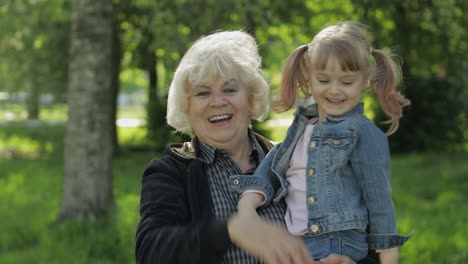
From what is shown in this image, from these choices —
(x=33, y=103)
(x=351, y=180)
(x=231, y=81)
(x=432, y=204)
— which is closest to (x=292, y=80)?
(x=231, y=81)

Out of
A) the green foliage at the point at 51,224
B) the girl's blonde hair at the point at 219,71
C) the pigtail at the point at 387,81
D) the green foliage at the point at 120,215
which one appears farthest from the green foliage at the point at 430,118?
the pigtail at the point at 387,81

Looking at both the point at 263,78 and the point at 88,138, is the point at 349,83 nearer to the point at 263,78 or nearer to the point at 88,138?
the point at 263,78

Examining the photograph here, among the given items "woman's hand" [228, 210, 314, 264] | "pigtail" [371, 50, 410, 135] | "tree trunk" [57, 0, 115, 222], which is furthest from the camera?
"tree trunk" [57, 0, 115, 222]

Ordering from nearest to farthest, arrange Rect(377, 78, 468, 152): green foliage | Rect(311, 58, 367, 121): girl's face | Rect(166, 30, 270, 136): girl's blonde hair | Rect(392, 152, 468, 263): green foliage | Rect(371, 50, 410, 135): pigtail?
Rect(311, 58, 367, 121): girl's face → Rect(371, 50, 410, 135): pigtail → Rect(166, 30, 270, 136): girl's blonde hair → Rect(392, 152, 468, 263): green foliage → Rect(377, 78, 468, 152): green foliage

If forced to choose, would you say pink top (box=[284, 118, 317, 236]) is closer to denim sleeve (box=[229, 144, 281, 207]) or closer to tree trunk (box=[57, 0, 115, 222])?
denim sleeve (box=[229, 144, 281, 207])

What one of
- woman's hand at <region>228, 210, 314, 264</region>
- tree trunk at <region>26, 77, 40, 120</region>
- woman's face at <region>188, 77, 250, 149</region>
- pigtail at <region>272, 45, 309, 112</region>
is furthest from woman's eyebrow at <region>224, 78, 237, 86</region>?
tree trunk at <region>26, 77, 40, 120</region>

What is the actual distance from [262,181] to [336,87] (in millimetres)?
425

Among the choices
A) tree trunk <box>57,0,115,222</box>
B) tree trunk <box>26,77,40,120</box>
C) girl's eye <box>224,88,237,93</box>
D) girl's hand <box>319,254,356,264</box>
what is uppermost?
girl's eye <box>224,88,237,93</box>

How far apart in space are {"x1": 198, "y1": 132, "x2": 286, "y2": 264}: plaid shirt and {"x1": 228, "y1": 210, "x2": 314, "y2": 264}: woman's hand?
13.1 inches

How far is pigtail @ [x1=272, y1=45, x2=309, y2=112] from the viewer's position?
8.86 ft

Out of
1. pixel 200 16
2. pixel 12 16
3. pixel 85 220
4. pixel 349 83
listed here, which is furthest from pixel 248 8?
pixel 12 16

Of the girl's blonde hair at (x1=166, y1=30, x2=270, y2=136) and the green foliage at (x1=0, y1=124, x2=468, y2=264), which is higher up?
the girl's blonde hair at (x1=166, y1=30, x2=270, y2=136)

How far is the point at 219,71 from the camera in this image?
280 centimetres

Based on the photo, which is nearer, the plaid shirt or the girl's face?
the girl's face
